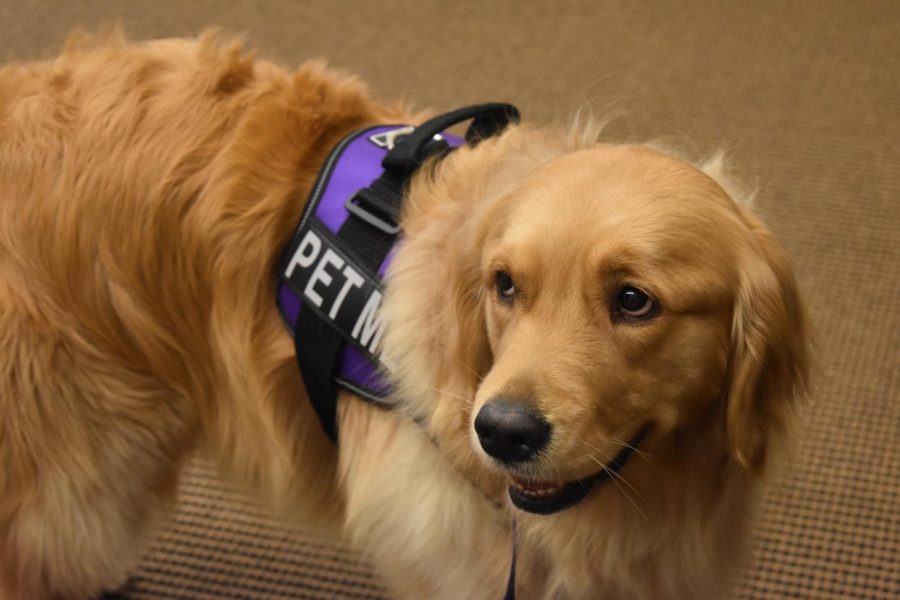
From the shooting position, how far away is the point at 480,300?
1.20 meters

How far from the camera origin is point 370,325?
133 cm

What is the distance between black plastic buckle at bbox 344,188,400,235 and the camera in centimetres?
135

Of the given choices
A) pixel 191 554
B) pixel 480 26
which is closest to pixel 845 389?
pixel 191 554

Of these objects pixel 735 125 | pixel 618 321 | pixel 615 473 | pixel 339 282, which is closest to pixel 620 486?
pixel 615 473

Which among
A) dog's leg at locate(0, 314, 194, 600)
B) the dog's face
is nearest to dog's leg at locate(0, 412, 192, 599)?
dog's leg at locate(0, 314, 194, 600)

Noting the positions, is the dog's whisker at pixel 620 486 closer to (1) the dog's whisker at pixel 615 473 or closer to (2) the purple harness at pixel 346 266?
(1) the dog's whisker at pixel 615 473

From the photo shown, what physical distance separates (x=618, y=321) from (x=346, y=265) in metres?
0.42

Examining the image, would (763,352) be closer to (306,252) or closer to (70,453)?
(306,252)

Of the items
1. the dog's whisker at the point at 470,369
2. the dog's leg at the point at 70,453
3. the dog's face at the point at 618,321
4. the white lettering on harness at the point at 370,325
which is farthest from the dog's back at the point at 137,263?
the dog's face at the point at 618,321

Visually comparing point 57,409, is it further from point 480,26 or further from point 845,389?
point 480,26

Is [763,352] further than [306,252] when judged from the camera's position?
No

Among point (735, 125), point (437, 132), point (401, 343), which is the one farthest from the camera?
point (735, 125)

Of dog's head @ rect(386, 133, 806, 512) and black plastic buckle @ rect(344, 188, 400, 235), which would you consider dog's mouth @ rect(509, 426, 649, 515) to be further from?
black plastic buckle @ rect(344, 188, 400, 235)

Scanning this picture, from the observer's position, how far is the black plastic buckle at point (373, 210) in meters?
1.35
